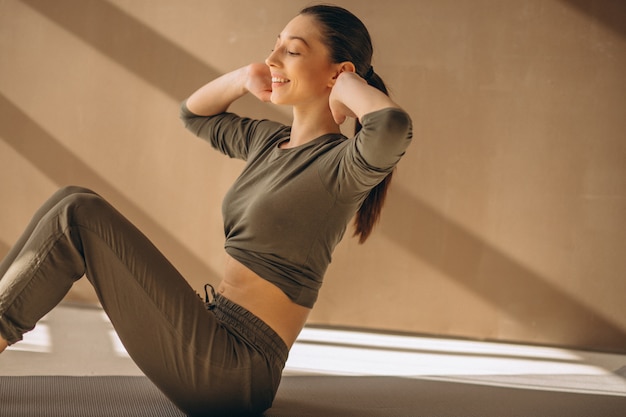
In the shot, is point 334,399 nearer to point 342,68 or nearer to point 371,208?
point 371,208

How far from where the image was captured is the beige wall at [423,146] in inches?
157

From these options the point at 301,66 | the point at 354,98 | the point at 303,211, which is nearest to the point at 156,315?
the point at 303,211

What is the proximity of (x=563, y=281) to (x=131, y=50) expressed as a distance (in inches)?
106

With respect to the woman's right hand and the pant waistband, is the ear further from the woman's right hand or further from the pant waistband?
the pant waistband

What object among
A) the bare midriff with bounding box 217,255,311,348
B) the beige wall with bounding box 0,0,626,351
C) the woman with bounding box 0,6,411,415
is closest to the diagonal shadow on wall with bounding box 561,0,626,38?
the beige wall with bounding box 0,0,626,351

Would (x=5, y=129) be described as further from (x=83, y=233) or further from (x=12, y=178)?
(x=83, y=233)

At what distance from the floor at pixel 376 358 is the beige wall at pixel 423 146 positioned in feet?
0.86

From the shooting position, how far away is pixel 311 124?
201 centimetres

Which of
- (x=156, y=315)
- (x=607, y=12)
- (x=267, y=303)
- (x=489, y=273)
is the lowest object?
(x=156, y=315)

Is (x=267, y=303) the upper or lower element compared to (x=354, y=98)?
lower

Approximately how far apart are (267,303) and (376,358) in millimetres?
1619

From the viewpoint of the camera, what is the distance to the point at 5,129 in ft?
13.2

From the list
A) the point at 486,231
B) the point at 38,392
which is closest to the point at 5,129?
the point at 38,392

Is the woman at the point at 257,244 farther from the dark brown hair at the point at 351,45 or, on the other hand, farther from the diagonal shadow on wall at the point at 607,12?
the diagonal shadow on wall at the point at 607,12
